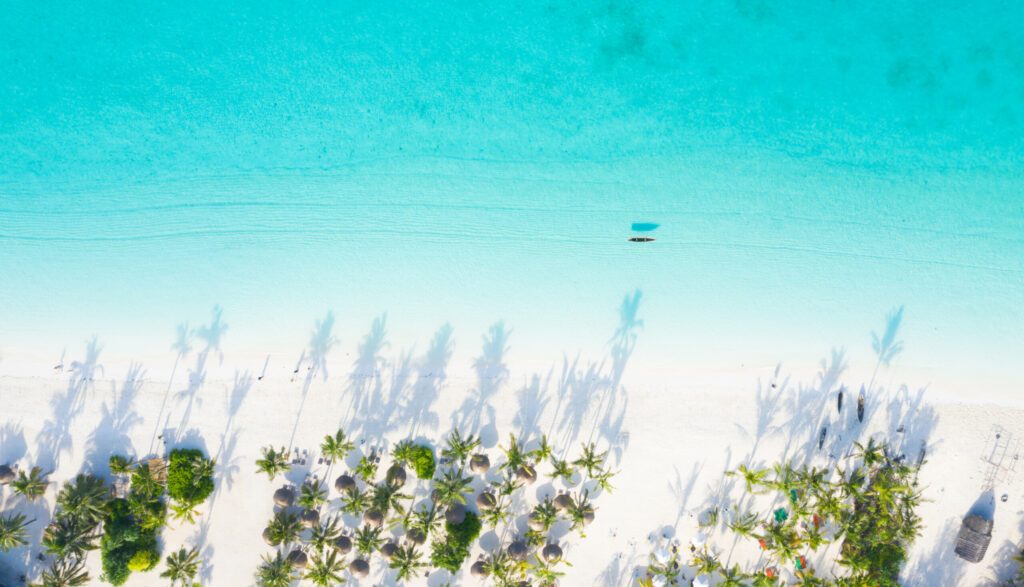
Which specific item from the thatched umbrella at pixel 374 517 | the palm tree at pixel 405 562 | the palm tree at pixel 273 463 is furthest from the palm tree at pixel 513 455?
the palm tree at pixel 273 463

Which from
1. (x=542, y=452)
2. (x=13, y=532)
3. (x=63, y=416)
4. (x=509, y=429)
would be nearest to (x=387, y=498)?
(x=509, y=429)

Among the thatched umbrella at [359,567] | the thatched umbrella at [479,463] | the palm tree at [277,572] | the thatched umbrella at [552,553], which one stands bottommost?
the palm tree at [277,572]

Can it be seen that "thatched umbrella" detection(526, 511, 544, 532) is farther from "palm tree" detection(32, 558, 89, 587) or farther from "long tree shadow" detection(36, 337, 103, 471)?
"long tree shadow" detection(36, 337, 103, 471)

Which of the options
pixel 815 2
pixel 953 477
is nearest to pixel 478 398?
pixel 953 477

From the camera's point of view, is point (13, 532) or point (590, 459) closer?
point (13, 532)

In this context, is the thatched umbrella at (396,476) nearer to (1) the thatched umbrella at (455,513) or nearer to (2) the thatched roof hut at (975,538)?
(1) the thatched umbrella at (455,513)

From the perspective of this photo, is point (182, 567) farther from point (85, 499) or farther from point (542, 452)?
point (542, 452)

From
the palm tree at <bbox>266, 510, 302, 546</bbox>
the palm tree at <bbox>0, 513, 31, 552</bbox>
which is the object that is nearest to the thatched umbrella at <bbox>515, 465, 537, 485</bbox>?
the palm tree at <bbox>266, 510, 302, 546</bbox>
